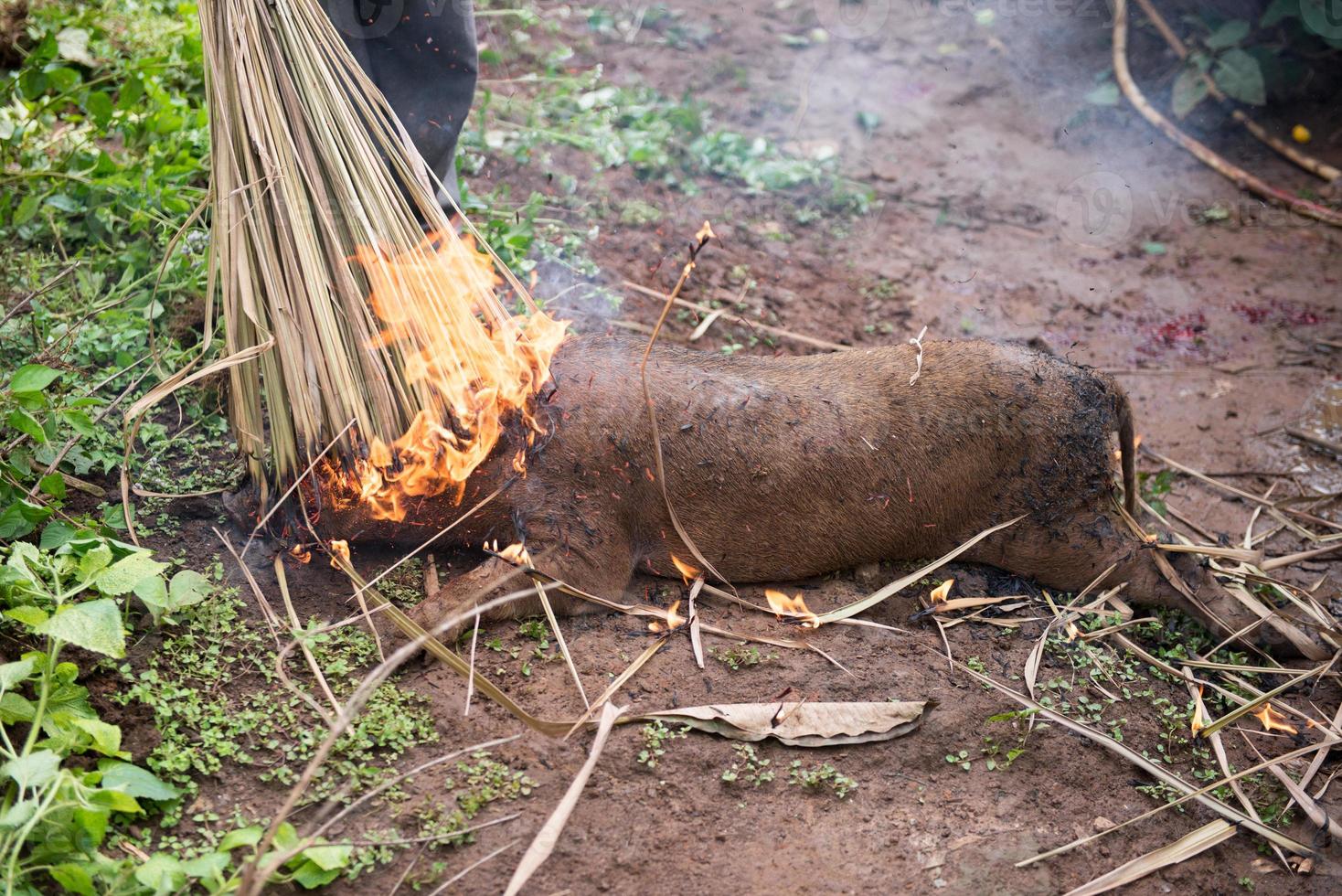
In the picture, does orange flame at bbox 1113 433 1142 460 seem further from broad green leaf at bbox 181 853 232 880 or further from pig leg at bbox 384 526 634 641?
broad green leaf at bbox 181 853 232 880

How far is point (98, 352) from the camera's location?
4.20 meters

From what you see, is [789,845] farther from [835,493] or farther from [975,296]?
[975,296]

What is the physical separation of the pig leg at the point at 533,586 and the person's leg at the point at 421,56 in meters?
1.63

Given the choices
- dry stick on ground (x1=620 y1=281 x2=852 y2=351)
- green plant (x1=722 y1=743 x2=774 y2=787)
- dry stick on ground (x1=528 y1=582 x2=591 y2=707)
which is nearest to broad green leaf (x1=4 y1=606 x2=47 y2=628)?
dry stick on ground (x1=528 y1=582 x2=591 y2=707)

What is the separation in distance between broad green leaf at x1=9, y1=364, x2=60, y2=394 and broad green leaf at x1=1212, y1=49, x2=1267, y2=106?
289 inches

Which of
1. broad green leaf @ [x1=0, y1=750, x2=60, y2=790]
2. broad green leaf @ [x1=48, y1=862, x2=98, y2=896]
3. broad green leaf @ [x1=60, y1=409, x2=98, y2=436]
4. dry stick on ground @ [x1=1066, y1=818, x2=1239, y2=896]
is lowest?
dry stick on ground @ [x1=1066, y1=818, x2=1239, y2=896]

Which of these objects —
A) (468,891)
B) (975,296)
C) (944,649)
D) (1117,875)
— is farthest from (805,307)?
(468,891)

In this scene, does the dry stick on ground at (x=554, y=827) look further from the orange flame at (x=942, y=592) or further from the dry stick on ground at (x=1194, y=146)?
the dry stick on ground at (x=1194, y=146)

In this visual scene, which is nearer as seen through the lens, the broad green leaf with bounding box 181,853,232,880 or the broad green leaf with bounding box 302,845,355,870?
the broad green leaf with bounding box 181,853,232,880

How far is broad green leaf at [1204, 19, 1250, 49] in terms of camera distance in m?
7.62
